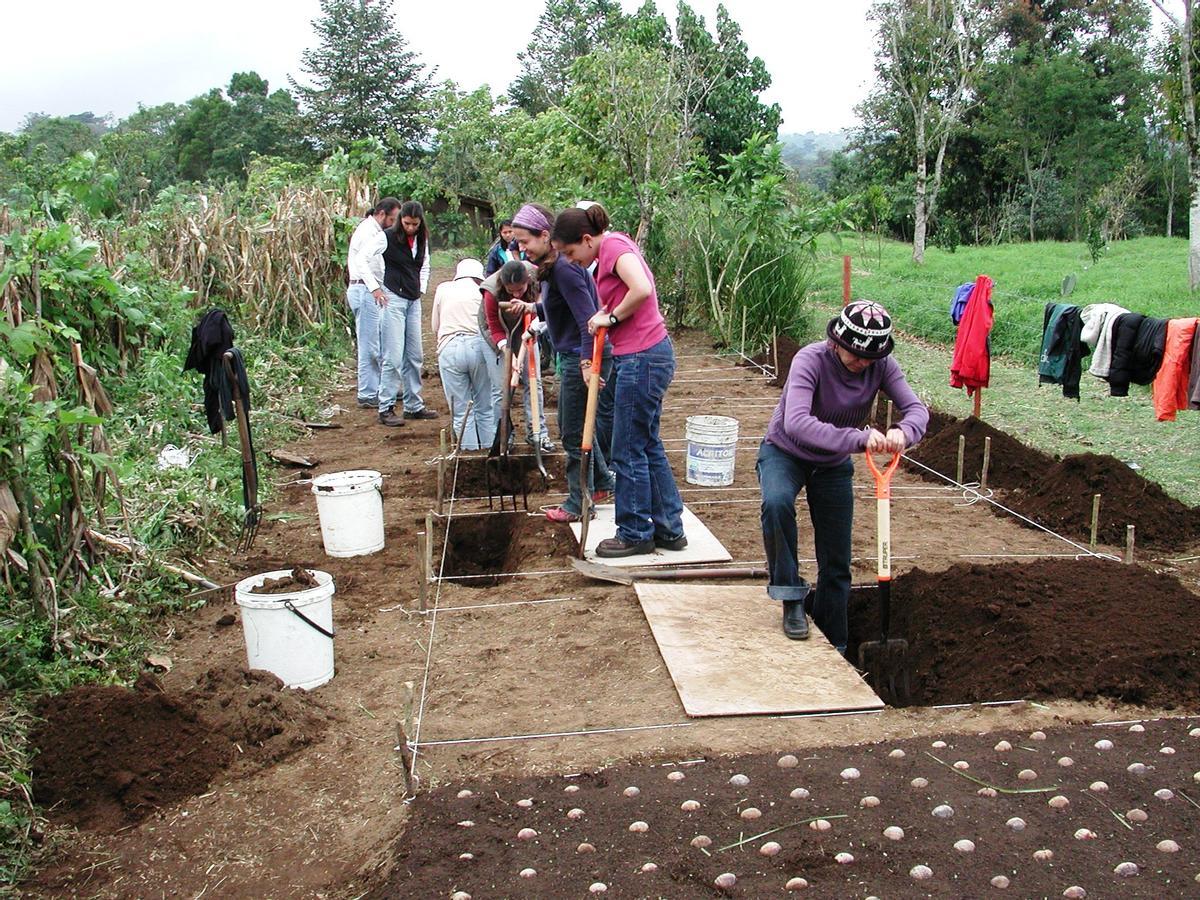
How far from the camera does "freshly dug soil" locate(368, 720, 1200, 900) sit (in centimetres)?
262

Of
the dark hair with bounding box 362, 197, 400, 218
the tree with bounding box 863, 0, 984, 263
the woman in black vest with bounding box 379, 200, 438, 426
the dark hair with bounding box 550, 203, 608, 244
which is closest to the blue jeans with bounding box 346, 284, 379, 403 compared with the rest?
the woman in black vest with bounding box 379, 200, 438, 426

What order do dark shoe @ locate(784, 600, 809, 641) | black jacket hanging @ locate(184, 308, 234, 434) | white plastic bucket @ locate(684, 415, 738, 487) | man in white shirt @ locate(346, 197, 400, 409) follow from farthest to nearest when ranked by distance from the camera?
man in white shirt @ locate(346, 197, 400, 409)
white plastic bucket @ locate(684, 415, 738, 487)
black jacket hanging @ locate(184, 308, 234, 434)
dark shoe @ locate(784, 600, 809, 641)

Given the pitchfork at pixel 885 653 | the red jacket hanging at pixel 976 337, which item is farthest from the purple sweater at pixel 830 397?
the red jacket hanging at pixel 976 337

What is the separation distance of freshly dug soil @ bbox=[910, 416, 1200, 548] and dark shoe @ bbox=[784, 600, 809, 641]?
2.28 metres

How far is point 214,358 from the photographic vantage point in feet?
17.5

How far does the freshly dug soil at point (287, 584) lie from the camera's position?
4.06m

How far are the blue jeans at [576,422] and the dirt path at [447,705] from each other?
0.33 metres

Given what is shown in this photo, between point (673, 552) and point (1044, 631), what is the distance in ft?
6.00

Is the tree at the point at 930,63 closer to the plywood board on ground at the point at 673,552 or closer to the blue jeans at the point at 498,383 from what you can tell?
the blue jeans at the point at 498,383

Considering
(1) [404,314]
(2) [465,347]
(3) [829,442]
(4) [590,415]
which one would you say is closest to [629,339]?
(4) [590,415]

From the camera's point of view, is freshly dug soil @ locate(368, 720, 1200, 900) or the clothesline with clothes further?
the clothesline with clothes

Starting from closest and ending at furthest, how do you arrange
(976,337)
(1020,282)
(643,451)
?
(643,451), (976,337), (1020,282)

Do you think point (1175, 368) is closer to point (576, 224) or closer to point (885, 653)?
point (885, 653)

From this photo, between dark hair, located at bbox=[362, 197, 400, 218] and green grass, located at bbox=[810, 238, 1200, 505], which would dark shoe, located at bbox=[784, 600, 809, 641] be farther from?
dark hair, located at bbox=[362, 197, 400, 218]
